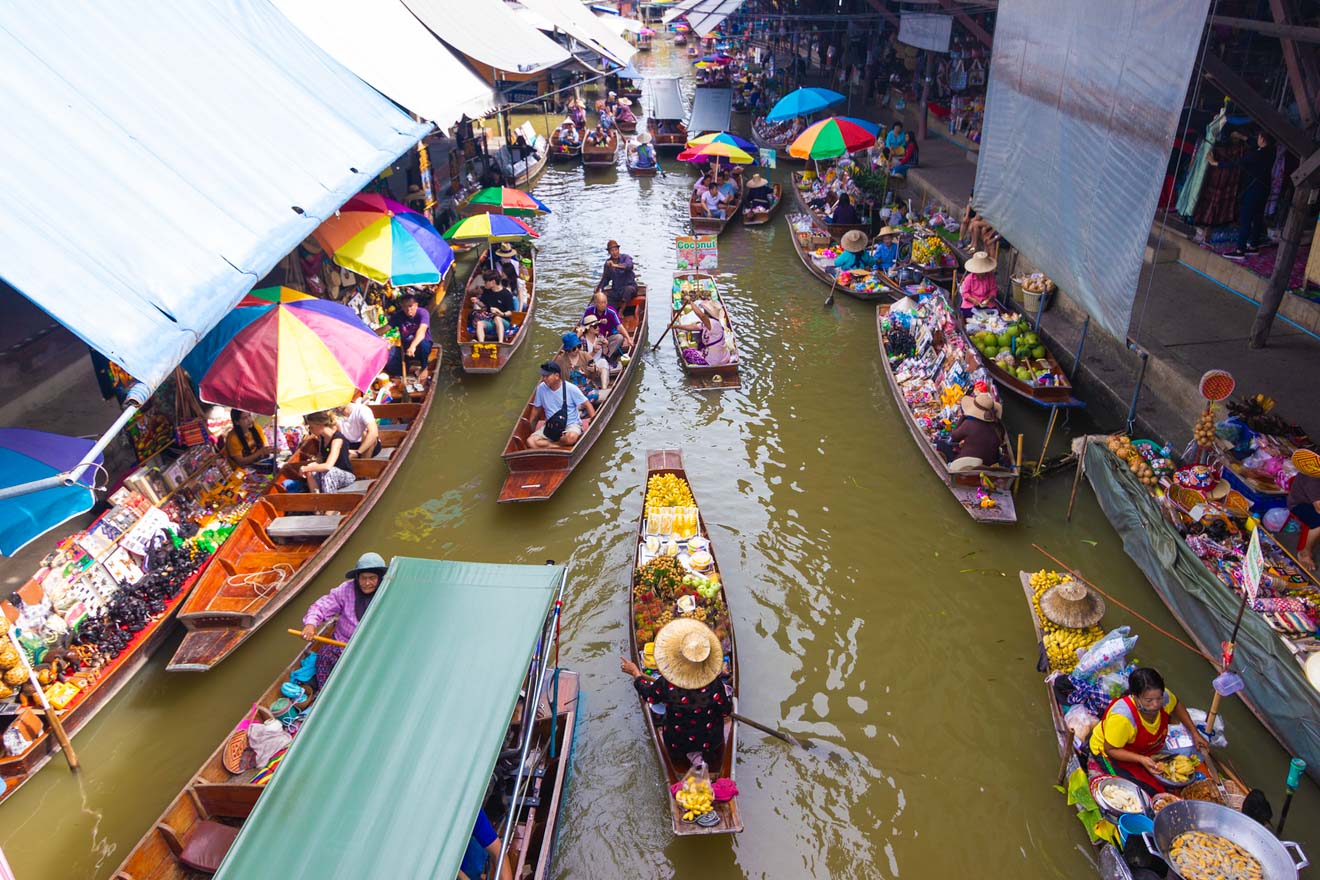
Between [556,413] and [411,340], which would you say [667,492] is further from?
[411,340]

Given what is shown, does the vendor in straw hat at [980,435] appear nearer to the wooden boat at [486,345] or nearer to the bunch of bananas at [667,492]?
the bunch of bananas at [667,492]

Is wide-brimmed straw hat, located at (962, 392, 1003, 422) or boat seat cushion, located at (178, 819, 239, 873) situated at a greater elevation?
wide-brimmed straw hat, located at (962, 392, 1003, 422)

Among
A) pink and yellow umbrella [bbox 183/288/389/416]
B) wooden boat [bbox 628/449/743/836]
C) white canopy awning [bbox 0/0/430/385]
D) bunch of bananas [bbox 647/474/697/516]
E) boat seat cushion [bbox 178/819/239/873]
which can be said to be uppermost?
white canopy awning [bbox 0/0/430/385]

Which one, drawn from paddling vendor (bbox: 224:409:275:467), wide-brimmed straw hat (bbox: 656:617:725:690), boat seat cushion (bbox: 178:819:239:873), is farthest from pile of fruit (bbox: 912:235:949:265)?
boat seat cushion (bbox: 178:819:239:873)

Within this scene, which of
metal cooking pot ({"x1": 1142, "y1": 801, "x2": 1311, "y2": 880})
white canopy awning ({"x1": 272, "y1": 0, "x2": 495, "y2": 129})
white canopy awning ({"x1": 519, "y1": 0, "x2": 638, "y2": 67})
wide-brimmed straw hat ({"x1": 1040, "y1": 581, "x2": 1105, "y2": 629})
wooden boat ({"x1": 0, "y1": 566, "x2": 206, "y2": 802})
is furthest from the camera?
white canopy awning ({"x1": 519, "y1": 0, "x2": 638, "y2": 67})

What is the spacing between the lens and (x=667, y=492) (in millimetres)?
9234

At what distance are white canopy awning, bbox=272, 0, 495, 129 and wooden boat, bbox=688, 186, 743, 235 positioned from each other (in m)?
5.28

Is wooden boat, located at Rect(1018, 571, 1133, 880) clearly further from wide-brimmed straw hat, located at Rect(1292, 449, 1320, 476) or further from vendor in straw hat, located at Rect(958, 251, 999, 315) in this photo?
vendor in straw hat, located at Rect(958, 251, 999, 315)

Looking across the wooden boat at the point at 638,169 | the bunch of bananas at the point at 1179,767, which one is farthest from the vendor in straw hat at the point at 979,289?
the wooden boat at the point at 638,169

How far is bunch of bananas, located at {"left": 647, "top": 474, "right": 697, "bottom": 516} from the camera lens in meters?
9.05

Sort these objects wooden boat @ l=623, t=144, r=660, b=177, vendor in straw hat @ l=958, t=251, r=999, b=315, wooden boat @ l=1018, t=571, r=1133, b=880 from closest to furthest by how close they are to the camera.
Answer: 1. wooden boat @ l=1018, t=571, r=1133, b=880
2. vendor in straw hat @ l=958, t=251, r=999, b=315
3. wooden boat @ l=623, t=144, r=660, b=177

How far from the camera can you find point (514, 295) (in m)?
14.9

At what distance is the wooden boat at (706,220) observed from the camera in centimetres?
1888

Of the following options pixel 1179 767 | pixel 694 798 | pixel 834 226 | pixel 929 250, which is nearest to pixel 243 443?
pixel 694 798
